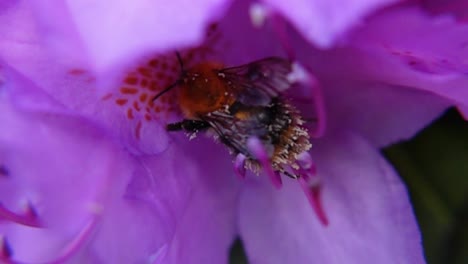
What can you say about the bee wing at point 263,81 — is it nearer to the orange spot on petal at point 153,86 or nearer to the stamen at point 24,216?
the orange spot on petal at point 153,86

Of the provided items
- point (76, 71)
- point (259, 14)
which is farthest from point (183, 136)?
point (259, 14)

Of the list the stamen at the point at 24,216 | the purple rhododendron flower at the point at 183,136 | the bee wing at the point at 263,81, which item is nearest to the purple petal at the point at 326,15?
the purple rhododendron flower at the point at 183,136

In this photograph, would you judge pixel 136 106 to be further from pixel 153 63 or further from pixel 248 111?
pixel 248 111

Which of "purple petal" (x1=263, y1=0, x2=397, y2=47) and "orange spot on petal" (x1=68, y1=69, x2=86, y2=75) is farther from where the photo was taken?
"orange spot on petal" (x1=68, y1=69, x2=86, y2=75)

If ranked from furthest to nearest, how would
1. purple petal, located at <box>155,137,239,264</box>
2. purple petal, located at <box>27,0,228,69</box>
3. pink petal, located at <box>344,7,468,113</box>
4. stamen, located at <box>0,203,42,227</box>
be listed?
purple petal, located at <box>155,137,239,264</box> → stamen, located at <box>0,203,42,227</box> → pink petal, located at <box>344,7,468,113</box> → purple petal, located at <box>27,0,228,69</box>

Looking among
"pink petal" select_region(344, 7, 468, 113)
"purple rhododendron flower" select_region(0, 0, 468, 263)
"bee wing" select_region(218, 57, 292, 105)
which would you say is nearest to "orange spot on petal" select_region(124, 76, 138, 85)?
"purple rhododendron flower" select_region(0, 0, 468, 263)

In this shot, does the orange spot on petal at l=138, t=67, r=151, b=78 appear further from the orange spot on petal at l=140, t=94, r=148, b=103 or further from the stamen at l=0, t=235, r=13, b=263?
the stamen at l=0, t=235, r=13, b=263
